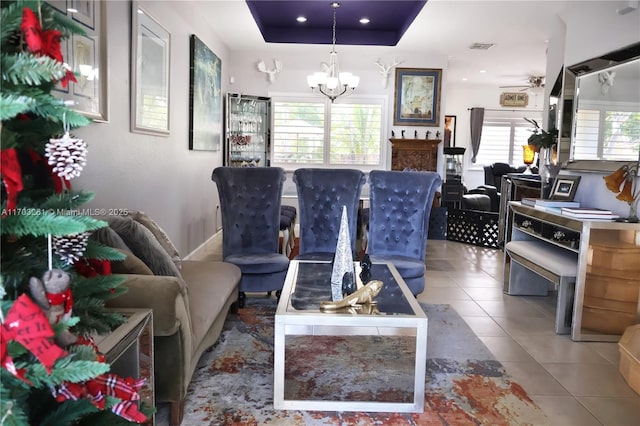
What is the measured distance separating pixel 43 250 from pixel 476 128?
11068mm

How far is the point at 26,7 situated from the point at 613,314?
139 inches

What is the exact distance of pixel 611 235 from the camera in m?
3.19

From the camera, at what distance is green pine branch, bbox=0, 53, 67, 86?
87 centimetres

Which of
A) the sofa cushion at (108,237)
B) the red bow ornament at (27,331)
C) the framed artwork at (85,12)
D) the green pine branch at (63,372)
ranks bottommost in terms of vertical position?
the green pine branch at (63,372)

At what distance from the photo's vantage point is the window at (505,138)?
Result: 444 inches

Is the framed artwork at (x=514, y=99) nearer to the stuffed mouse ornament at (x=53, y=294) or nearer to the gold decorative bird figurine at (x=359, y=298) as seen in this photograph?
the gold decorative bird figurine at (x=359, y=298)

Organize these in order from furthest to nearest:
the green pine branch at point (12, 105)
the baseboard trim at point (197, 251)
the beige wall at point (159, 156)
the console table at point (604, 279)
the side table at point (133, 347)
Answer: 1. the baseboard trim at point (197, 251)
2. the console table at point (604, 279)
3. the beige wall at point (159, 156)
4. the side table at point (133, 347)
5. the green pine branch at point (12, 105)

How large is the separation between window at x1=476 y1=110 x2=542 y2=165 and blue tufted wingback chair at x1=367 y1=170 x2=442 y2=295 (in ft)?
26.3

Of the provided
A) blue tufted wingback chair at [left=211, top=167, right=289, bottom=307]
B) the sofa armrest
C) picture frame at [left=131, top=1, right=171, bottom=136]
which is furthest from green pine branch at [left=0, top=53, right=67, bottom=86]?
blue tufted wingback chair at [left=211, top=167, right=289, bottom=307]

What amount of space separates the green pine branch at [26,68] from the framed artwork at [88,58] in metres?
1.56

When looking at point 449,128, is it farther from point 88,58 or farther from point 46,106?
point 46,106

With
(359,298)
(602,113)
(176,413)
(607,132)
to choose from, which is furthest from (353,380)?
(602,113)

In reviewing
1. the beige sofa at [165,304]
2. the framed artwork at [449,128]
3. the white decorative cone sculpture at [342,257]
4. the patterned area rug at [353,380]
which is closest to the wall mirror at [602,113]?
the patterned area rug at [353,380]

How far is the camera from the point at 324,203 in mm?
4043
